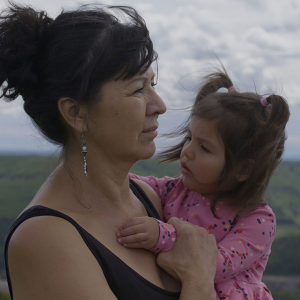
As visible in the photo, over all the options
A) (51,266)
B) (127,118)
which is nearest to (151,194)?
(127,118)

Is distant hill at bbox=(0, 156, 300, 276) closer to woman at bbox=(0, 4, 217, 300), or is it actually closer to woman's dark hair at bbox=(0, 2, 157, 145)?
woman at bbox=(0, 4, 217, 300)

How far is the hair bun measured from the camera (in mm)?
2016

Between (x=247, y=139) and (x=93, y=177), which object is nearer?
(x=93, y=177)

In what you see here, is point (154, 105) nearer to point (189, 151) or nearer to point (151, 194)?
point (189, 151)

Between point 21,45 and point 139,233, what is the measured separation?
1.21 meters

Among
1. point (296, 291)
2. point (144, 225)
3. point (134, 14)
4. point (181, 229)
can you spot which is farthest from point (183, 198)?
point (296, 291)

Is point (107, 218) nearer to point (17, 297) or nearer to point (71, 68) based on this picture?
point (17, 297)

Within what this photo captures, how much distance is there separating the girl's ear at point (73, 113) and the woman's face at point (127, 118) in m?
0.05

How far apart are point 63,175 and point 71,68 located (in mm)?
617

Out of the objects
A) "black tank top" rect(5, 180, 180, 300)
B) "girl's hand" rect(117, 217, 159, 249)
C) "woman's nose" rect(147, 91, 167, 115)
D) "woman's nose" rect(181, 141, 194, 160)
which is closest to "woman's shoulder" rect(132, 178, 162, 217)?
"woman's nose" rect(181, 141, 194, 160)

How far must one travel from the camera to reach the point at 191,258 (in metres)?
2.21

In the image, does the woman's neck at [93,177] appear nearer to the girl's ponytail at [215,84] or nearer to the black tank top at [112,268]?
the black tank top at [112,268]

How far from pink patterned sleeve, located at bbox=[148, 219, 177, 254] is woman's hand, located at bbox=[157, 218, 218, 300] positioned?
0.03 meters

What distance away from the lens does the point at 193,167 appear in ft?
9.01
